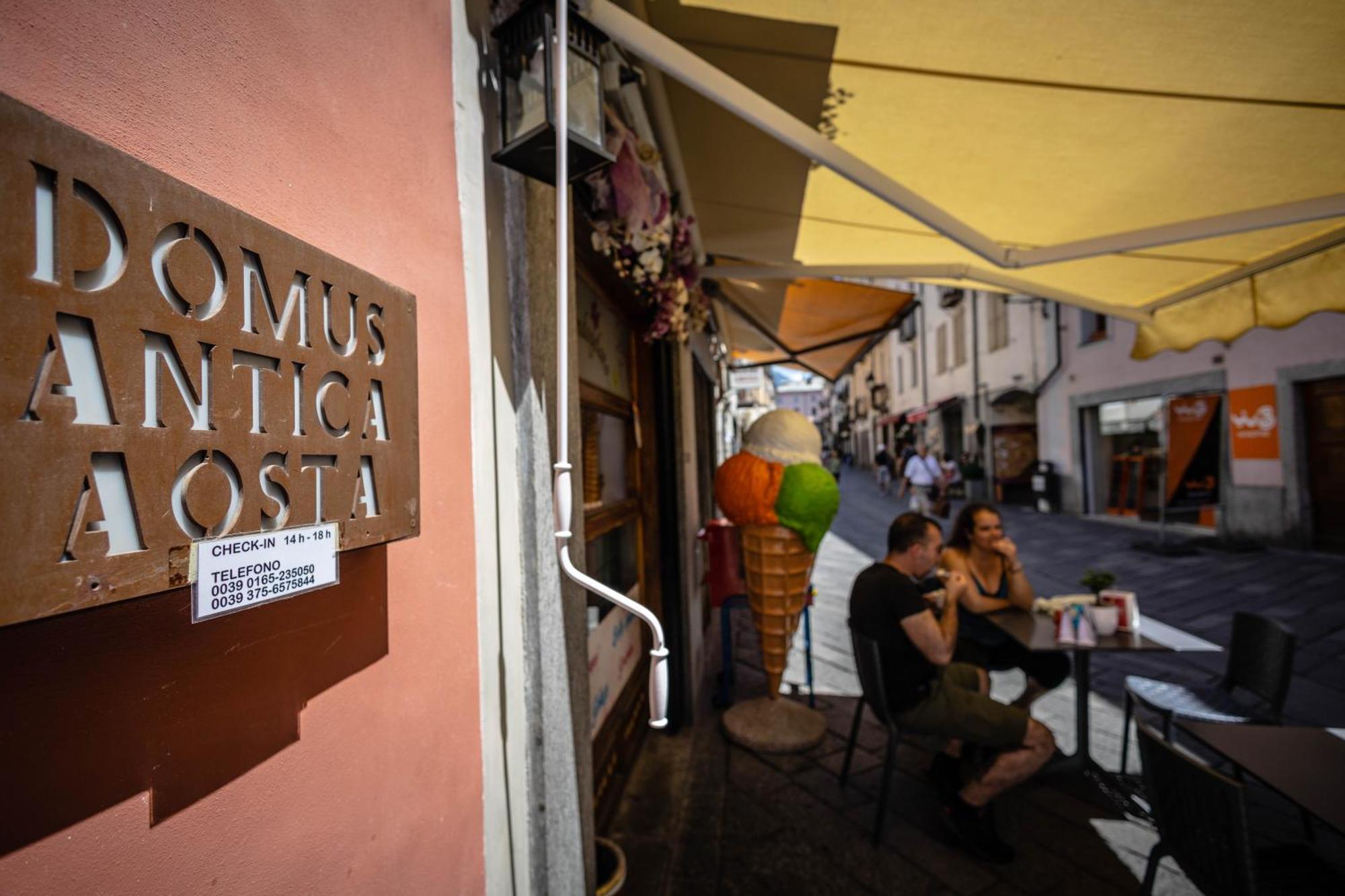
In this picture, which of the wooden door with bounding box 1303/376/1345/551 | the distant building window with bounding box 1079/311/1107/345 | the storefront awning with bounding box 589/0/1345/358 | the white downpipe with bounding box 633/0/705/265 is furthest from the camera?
the distant building window with bounding box 1079/311/1107/345

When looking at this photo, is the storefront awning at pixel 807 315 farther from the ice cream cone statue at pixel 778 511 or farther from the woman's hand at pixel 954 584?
the woman's hand at pixel 954 584

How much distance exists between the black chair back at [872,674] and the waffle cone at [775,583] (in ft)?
2.01

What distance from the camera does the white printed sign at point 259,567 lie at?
629 mm

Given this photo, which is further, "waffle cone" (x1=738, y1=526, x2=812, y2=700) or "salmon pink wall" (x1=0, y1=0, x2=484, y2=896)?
"waffle cone" (x1=738, y1=526, x2=812, y2=700)

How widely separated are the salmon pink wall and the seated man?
7.42 feet

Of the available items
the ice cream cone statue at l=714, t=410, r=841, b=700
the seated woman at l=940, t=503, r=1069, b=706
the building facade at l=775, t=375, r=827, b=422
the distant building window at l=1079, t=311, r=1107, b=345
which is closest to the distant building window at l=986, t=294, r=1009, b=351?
the distant building window at l=1079, t=311, r=1107, b=345

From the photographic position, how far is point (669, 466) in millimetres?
4094

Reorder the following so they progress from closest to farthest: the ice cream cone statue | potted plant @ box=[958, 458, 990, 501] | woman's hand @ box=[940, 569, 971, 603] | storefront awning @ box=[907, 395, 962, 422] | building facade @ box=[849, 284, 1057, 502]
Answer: woman's hand @ box=[940, 569, 971, 603] → the ice cream cone statue → building facade @ box=[849, 284, 1057, 502] → potted plant @ box=[958, 458, 990, 501] → storefront awning @ box=[907, 395, 962, 422]

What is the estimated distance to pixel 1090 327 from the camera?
13.6 metres

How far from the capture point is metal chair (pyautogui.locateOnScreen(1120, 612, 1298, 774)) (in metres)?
3.02

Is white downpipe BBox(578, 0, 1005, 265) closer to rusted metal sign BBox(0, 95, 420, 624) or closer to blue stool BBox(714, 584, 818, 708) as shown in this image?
rusted metal sign BBox(0, 95, 420, 624)

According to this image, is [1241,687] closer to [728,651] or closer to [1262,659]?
[1262,659]

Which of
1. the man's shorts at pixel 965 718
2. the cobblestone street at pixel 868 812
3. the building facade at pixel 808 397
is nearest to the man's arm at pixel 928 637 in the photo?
the man's shorts at pixel 965 718

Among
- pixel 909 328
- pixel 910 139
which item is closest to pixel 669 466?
pixel 910 139
